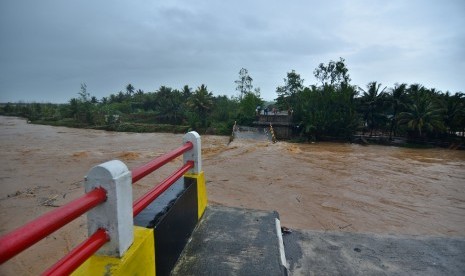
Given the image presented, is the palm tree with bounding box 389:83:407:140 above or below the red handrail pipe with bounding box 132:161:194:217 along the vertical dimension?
above

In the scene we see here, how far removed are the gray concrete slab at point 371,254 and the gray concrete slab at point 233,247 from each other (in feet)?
1.07

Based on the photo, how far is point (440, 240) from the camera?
371 centimetres

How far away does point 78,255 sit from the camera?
4.59 feet

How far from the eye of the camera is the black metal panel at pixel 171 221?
7.57 feet

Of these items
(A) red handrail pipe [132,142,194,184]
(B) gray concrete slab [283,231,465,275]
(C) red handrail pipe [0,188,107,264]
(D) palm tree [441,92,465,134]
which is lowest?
(B) gray concrete slab [283,231,465,275]

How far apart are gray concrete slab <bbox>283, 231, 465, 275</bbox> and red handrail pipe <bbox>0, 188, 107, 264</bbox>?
221cm

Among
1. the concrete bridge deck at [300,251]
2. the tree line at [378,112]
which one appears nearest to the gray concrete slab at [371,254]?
A: the concrete bridge deck at [300,251]

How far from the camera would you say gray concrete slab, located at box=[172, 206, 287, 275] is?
2578 millimetres

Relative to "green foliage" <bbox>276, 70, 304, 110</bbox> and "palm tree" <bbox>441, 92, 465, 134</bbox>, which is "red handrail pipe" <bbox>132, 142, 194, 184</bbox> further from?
"green foliage" <bbox>276, 70, 304, 110</bbox>

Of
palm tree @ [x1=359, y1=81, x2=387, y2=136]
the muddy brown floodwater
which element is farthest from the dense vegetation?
the muddy brown floodwater

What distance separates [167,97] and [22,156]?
89.4 ft

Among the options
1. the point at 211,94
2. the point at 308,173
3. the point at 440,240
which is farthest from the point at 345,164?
the point at 211,94

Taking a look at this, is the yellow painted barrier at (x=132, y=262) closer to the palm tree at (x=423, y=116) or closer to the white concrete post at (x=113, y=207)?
the white concrete post at (x=113, y=207)

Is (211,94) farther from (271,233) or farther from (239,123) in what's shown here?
(271,233)
